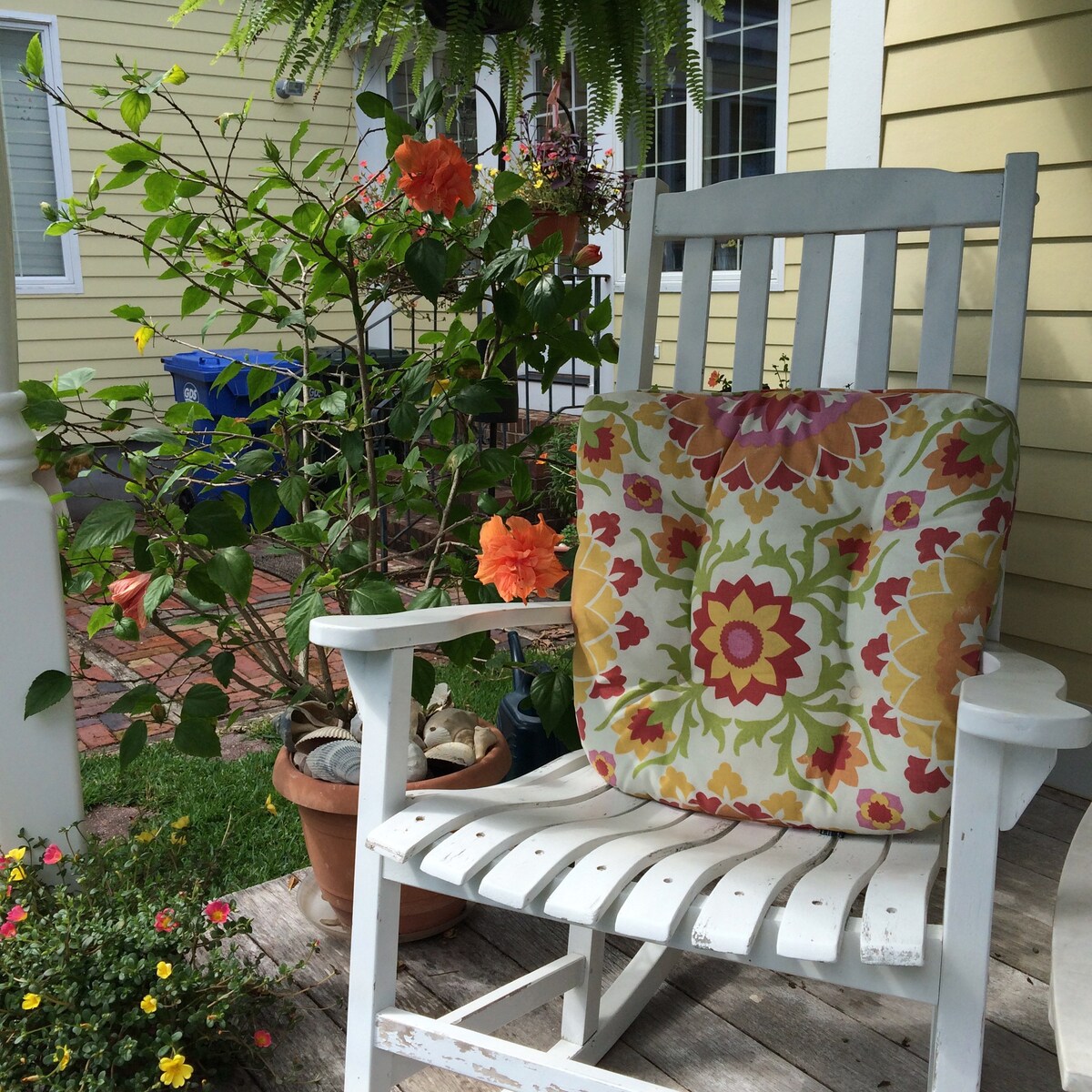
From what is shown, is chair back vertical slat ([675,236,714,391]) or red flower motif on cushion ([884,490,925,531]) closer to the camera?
Answer: red flower motif on cushion ([884,490,925,531])

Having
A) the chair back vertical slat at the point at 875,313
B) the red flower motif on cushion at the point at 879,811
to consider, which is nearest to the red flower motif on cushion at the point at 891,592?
the red flower motif on cushion at the point at 879,811

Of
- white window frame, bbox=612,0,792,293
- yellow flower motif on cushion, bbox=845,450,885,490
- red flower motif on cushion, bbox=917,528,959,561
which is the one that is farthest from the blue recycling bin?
red flower motif on cushion, bbox=917,528,959,561

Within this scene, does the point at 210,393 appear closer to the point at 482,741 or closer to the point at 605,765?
the point at 482,741

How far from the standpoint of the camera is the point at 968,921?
0.87 m

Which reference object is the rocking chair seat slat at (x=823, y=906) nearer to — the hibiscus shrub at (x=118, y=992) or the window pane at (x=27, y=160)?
the hibiscus shrub at (x=118, y=992)

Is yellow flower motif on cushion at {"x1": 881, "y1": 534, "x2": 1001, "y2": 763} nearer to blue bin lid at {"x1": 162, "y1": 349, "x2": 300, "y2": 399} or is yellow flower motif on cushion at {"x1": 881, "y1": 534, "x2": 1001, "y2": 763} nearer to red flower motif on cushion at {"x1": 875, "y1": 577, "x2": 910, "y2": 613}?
red flower motif on cushion at {"x1": 875, "y1": 577, "x2": 910, "y2": 613}

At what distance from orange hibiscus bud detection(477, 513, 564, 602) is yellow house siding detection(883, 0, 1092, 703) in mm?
1301

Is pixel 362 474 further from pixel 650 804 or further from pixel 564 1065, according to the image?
pixel 564 1065

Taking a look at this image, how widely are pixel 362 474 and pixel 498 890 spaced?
1.05 meters

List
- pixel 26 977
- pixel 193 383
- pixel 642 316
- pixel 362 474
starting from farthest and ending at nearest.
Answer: pixel 193 383 < pixel 362 474 < pixel 642 316 < pixel 26 977

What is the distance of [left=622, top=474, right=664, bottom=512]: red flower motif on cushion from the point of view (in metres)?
1.35

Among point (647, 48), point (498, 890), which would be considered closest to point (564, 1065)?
point (498, 890)

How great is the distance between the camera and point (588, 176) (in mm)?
3627

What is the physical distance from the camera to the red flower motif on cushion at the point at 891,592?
1.19 meters
